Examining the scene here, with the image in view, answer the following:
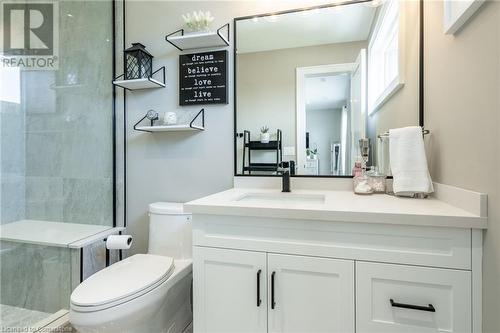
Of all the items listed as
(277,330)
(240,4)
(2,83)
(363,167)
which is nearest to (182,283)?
(277,330)

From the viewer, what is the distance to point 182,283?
1486 mm

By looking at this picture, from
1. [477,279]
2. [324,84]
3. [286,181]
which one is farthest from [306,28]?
[477,279]

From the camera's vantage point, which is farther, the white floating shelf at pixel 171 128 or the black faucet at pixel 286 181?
the white floating shelf at pixel 171 128

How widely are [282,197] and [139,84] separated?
4.05 ft

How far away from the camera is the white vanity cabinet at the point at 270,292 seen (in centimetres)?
98

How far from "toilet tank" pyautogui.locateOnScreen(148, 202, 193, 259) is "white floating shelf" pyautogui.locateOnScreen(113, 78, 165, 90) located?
83 cm

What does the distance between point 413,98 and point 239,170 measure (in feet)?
3.46

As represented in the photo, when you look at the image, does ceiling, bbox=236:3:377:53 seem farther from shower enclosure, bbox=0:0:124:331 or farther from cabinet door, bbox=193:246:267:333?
cabinet door, bbox=193:246:267:333

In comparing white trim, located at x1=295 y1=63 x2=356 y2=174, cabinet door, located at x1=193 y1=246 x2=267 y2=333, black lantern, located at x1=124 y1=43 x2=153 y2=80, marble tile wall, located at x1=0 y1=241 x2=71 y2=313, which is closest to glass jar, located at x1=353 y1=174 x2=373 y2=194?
white trim, located at x1=295 y1=63 x2=356 y2=174

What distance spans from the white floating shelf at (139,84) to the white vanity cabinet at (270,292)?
1.19 meters

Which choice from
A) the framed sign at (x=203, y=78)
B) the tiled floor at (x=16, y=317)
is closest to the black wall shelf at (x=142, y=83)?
the framed sign at (x=203, y=78)

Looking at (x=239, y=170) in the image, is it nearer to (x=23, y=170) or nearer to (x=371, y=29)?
(x=371, y=29)

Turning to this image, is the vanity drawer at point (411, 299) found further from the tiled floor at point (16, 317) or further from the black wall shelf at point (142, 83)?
the tiled floor at point (16, 317)

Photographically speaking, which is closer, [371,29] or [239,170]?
[371,29]
